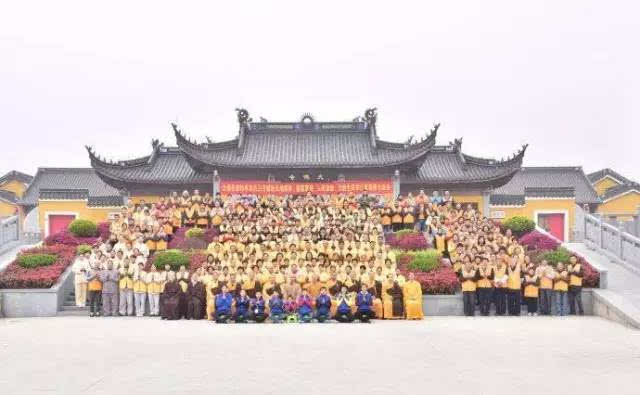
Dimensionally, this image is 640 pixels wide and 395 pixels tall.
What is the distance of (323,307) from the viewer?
1481cm

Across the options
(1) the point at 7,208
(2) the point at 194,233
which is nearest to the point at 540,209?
(2) the point at 194,233

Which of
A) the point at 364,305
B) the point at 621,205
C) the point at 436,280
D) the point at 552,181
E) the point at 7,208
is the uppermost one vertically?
the point at 552,181

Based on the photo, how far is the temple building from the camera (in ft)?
93.8

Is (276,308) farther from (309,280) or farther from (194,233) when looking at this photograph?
(194,233)

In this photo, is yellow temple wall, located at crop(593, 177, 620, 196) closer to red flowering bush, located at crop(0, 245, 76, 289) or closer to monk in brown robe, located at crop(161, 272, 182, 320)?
red flowering bush, located at crop(0, 245, 76, 289)

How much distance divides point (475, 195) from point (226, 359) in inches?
875

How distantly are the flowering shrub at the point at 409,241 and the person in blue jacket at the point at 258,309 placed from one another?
656 centimetres

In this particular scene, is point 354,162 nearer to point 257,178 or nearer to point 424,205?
point 257,178

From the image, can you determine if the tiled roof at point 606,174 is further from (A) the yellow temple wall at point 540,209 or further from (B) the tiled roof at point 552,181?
(A) the yellow temple wall at point 540,209

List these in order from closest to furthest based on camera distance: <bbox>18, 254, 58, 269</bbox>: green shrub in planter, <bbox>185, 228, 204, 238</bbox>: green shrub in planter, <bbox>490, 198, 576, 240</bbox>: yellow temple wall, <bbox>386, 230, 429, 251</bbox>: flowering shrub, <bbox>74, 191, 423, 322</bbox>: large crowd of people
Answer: <bbox>74, 191, 423, 322</bbox>: large crowd of people
<bbox>18, 254, 58, 269</bbox>: green shrub in planter
<bbox>386, 230, 429, 251</bbox>: flowering shrub
<bbox>185, 228, 204, 238</bbox>: green shrub in planter
<bbox>490, 198, 576, 240</bbox>: yellow temple wall

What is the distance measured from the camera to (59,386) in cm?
842

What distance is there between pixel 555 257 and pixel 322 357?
9262 mm

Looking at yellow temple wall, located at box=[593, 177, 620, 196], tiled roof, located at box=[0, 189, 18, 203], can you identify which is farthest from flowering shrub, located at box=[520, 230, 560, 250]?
tiled roof, located at box=[0, 189, 18, 203]

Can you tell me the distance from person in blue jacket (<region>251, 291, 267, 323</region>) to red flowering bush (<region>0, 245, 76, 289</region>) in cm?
527
